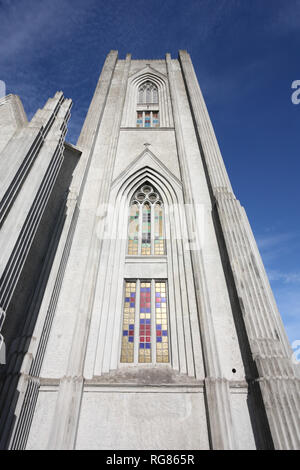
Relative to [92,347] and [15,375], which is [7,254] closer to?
[15,375]

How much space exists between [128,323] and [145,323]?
0.60m

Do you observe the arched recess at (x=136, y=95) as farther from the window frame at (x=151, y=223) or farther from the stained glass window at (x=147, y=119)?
the window frame at (x=151, y=223)

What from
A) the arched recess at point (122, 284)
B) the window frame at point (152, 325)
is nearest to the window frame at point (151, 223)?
the arched recess at point (122, 284)

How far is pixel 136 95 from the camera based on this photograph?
732 inches

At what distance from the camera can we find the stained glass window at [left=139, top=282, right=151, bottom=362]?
24.8 feet

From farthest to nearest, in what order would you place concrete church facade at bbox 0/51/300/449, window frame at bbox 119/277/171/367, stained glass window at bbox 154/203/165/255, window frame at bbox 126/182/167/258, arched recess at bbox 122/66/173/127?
1. arched recess at bbox 122/66/173/127
2. stained glass window at bbox 154/203/165/255
3. window frame at bbox 126/182/167/258
4. window frame at bbox 119/277/171/367
5. concrete church facade at bbox 0/51/300/449

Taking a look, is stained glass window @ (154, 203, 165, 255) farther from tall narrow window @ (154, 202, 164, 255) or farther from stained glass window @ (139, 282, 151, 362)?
stained glass window @ (139, 282, 151, 362)

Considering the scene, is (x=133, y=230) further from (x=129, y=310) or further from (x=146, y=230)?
(x=129, y=310)

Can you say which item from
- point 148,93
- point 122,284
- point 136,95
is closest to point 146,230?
point 122,284

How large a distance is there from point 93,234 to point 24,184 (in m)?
3.48

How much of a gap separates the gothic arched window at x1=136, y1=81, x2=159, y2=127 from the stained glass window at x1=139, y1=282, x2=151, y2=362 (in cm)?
1181

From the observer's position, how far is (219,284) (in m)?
8.30

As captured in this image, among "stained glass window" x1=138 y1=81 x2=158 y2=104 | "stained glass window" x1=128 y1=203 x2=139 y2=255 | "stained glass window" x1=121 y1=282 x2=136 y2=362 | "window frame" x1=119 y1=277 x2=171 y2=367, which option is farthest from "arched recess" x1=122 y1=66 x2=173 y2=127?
"stained glass window" x1=121 y1=282 x2=136 y2=362

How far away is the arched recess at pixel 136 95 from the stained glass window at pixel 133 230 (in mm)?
7100
